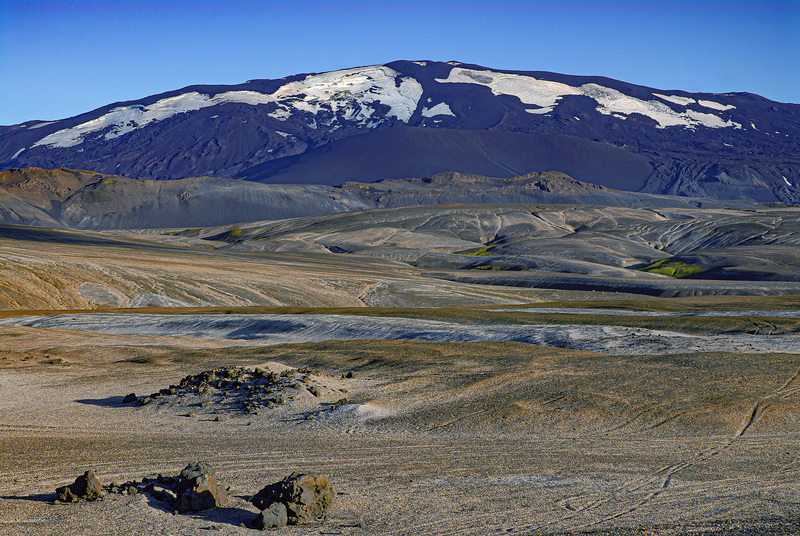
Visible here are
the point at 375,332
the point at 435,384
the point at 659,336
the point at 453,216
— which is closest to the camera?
the point at 435,384

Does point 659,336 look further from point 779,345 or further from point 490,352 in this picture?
point 490,352

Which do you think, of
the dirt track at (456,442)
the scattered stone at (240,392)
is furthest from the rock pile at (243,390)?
the dirt track at (456,442)

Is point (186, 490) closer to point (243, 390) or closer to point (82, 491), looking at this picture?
point (82, 491)

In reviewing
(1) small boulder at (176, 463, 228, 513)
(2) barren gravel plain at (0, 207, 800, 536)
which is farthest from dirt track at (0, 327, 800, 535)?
(1) small boulder at (176, 463, 228, 513)

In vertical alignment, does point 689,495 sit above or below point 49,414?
above

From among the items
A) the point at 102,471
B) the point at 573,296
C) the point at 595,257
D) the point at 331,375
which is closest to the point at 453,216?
the point at 595,257

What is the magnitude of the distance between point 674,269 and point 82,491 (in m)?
95.5

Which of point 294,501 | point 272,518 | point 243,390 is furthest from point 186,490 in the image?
point 243,390

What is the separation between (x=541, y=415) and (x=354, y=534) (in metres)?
9.58

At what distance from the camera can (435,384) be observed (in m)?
23.3

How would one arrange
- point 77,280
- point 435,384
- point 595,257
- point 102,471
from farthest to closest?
point 595,257 < point 77,280 < point 435,384 < point 102,471

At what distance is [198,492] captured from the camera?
11.4 metres

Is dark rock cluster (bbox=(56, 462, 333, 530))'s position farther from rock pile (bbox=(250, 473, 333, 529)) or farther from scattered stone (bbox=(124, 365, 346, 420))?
scattered stone (bbox=(124, 365, 346, 420))

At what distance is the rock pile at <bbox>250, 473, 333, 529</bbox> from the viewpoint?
35.9 feet
